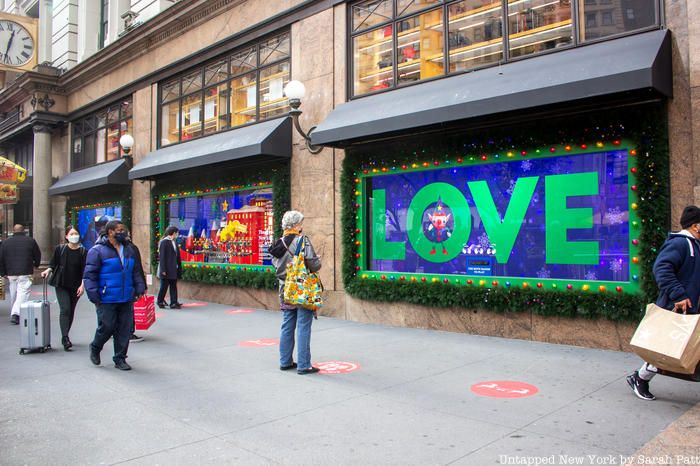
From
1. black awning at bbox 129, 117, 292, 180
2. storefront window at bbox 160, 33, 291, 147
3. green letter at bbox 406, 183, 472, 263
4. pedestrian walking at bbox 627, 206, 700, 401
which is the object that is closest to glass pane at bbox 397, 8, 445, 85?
green letter at bbox 406, 183, 472, 263

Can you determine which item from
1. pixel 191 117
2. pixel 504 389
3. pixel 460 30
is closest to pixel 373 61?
pixel 460 30

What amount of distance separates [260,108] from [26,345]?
722cm

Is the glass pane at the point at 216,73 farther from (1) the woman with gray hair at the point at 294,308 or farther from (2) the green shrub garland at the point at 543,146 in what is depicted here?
(1) the woman with gray hair at the point at 294,308

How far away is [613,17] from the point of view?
741 cm

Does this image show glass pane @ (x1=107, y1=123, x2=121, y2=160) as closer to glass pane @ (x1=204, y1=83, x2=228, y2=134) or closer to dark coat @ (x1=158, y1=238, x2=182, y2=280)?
glass pane @ (x1=204, y1=83, x2=228, y2=134)

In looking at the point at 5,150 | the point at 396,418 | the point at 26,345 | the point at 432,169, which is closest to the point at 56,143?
the point at 5,150

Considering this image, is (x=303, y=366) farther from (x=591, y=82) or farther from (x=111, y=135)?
(x=111, y=135)

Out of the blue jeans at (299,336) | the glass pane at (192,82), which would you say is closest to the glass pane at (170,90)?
the glass pane at (192,82)

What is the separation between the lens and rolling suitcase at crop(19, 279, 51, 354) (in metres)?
7.59

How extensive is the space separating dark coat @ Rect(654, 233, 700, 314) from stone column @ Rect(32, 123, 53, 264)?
21.3m

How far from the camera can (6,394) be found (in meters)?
5.61

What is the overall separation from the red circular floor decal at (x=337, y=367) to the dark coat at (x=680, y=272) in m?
3.30

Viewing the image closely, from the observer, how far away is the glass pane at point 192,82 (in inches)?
585

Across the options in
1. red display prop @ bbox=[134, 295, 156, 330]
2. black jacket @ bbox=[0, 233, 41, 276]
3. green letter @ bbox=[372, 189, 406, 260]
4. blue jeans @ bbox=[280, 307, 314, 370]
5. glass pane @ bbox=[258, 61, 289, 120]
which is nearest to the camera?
blue jeans @ bbox=[280, 307, 314, 370]
